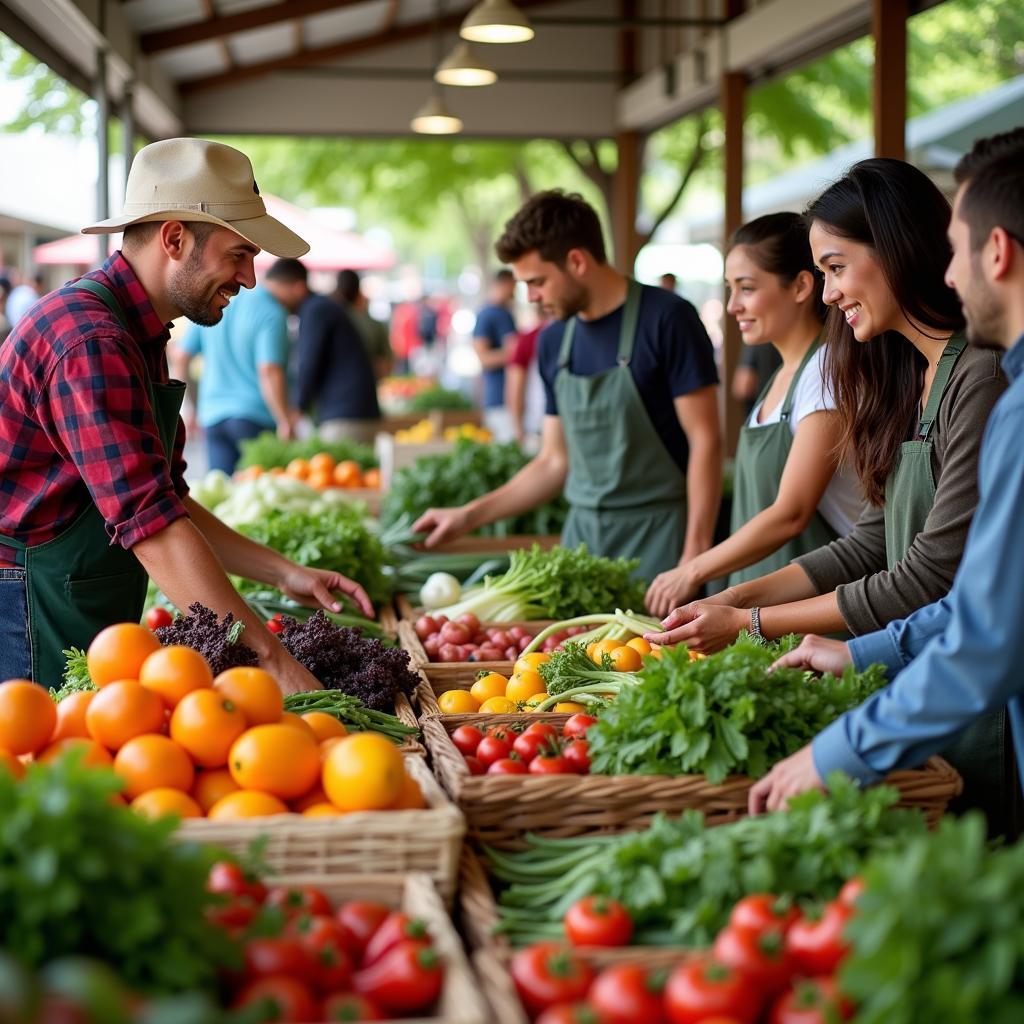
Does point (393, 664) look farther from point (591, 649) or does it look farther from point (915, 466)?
point (915, 466)

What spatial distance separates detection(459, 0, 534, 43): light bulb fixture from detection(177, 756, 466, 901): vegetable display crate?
564cm

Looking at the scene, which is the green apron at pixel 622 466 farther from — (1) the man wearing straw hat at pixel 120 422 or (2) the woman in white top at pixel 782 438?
(1) the man wearing straw hat at pixel 120 422

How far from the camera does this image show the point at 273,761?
2.22 metres

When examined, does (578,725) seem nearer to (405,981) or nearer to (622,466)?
(405,981)

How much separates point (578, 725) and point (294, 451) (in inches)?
218

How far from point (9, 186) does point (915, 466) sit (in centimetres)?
525

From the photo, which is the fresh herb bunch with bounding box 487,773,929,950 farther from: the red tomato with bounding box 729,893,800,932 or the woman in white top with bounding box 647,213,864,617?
the woman in white top with bounding box 647,213,864,617

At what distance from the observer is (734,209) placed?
1030 centimetres

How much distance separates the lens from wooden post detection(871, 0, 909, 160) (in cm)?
689

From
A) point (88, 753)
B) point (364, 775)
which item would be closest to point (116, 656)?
point (88, 753)

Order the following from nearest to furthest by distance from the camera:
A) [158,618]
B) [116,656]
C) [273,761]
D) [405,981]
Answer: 1. [405,981]
2. [273,761]
3. [116,656]
4. [158,618]

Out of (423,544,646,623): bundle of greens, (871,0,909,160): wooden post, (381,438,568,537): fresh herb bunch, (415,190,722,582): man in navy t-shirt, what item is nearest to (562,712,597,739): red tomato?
(423,544,646,623): bundle of greens

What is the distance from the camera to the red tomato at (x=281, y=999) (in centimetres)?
157

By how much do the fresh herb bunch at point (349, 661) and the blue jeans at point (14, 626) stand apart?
62 centimetres
